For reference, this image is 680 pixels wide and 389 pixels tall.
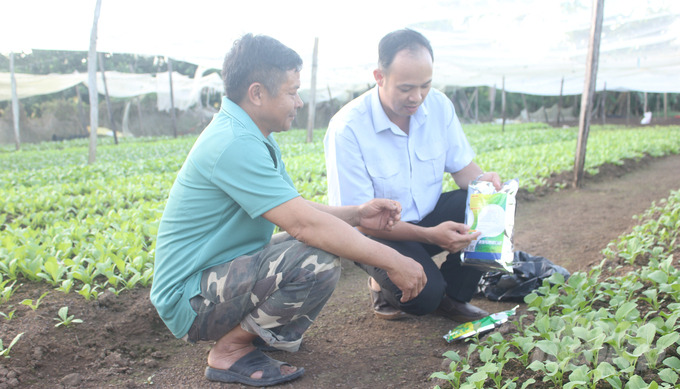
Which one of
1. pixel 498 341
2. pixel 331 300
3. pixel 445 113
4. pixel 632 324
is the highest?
pixel 445 113

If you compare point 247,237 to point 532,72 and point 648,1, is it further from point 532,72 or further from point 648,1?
point 532,72

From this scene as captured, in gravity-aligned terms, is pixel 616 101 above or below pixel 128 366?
above

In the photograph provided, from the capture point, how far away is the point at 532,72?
12273mm

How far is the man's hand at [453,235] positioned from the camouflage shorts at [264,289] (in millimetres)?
551

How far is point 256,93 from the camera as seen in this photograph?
1743mm

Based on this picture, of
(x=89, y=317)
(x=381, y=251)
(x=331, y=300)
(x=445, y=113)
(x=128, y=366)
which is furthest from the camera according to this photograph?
(x=331, y=300)

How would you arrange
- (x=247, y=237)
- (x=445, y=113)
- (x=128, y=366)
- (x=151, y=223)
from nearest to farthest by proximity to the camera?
(x=247, y=237) → (x=128, y=366) → (x=445, y=113) → (x=151, y=223)

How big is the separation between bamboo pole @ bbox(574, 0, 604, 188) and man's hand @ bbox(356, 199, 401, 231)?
177 inches

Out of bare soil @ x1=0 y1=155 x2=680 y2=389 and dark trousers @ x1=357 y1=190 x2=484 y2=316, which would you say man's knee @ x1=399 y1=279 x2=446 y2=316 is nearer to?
dark trousers @ x1=357 y1=190 x2=484 y2=316

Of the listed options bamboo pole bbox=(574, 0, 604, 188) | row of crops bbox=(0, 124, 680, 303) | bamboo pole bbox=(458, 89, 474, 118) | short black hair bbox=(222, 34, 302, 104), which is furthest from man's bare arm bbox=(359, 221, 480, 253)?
bamboo pole bbox=(458, 89, 474, 118)

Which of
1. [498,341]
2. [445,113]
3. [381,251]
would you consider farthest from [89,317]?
[445,113]

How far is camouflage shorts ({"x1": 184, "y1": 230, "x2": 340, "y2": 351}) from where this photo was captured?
1672 mm

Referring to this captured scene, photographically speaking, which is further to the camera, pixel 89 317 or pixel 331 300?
pixel 331 300

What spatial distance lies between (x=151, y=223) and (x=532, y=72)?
11.6 meters
